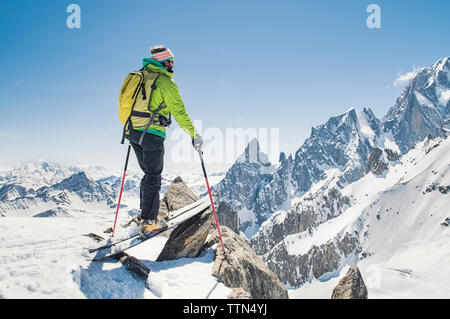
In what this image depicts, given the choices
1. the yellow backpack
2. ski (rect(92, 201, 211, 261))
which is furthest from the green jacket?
ski (rect(92, 201, 211, 261))

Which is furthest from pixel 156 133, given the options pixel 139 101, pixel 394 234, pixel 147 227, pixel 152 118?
pixel 394 234

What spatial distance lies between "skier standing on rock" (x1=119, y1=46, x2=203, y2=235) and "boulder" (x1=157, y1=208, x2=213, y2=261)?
1565mm

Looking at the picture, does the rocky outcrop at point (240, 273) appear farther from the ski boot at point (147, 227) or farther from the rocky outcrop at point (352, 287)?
the rocky outcrop at point (352, 287)

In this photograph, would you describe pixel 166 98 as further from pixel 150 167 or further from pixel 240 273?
pixel 240 273

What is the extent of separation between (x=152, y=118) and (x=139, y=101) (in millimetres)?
576

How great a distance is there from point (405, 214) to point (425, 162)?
52.7 m

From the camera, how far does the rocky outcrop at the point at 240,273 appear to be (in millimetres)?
9000

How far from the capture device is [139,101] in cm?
731

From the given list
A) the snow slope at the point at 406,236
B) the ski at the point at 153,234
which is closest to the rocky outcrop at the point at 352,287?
the ski at the point at 153,234

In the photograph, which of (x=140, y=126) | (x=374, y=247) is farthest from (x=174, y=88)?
(x=374, y=247)

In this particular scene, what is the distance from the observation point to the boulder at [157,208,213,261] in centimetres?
941
